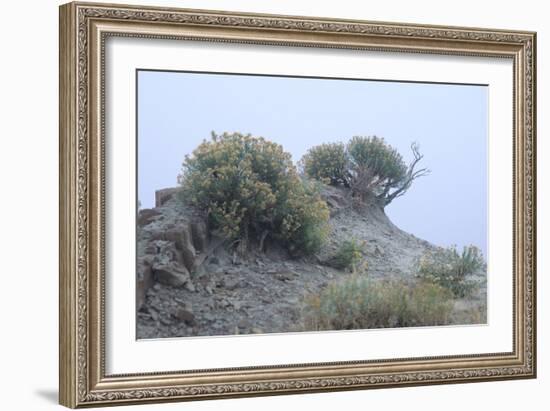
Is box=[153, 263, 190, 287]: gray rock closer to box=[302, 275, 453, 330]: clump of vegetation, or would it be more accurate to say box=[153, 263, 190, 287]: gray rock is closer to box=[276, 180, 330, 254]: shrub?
box=[276, 180, 330, 254]: shrub

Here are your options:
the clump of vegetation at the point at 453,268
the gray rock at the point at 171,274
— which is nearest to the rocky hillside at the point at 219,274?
the gray rock at the point at 171,274

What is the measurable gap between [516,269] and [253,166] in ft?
6.12

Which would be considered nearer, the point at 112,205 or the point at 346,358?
the point at 112,205

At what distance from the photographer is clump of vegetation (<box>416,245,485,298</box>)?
727 centimetres

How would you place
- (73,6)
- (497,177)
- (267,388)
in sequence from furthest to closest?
(497,177) → (267,388) → (73,6)

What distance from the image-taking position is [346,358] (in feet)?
22.8

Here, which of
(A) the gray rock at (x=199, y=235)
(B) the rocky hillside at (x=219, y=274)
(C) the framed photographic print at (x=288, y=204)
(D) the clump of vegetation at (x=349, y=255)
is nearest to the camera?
(C) the framed photographic print at (x=288, y=204)

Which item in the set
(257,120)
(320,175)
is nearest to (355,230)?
(320,175)

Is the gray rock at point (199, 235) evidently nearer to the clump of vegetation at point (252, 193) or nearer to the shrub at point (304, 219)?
the clump of vegetation at point (252, 193)

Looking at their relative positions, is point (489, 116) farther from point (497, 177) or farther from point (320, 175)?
point (320, 175)

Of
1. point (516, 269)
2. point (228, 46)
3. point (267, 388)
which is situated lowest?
point (267, 388)

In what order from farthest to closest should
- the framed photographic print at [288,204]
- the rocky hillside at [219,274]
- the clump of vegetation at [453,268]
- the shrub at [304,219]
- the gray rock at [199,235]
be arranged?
the clump of vegetation at [453,268] < the shrub at [304,219] < the gray rock at [199,235] < the rocky hillside at [219,274] < the framed photographic print at [288,204]

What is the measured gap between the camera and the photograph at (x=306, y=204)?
661cm

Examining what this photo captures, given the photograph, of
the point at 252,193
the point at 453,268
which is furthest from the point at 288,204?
the point at 453,268
